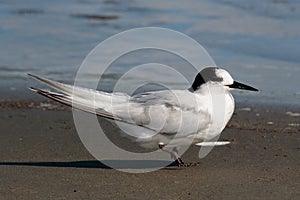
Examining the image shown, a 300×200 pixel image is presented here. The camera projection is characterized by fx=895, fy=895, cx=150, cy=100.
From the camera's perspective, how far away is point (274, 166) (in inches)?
231

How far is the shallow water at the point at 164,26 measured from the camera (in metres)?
8.84

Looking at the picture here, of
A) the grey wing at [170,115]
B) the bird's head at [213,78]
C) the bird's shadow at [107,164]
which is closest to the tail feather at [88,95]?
the grey wing at [170,115]

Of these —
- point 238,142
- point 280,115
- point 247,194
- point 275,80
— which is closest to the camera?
point 247,194

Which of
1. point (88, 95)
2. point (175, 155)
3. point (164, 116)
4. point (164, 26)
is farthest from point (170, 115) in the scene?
point (164, 26)

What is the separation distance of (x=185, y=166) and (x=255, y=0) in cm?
758

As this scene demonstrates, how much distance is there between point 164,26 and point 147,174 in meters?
5.75

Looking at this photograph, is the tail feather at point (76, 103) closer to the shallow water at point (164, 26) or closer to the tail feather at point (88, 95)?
the tail feather at point (88, 95)

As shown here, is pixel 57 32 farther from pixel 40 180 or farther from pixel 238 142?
pixel 40 180

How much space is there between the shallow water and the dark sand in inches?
47.0

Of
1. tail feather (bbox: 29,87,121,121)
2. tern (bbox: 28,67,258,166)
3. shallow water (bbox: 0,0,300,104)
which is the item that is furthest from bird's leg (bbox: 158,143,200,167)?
shallow water (bbox: 0,0,300,104)

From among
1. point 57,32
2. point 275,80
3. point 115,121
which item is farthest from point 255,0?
point 115,121

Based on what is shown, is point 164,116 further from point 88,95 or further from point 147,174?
point 88,95

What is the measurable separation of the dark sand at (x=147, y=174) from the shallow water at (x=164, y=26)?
1.19 metres

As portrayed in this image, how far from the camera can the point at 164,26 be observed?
11.2 metres
